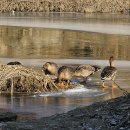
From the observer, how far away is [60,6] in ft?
216

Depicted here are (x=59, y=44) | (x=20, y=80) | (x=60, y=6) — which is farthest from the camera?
(x=60, y=6)

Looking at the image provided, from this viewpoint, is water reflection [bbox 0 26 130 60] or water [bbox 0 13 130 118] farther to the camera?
Answer: water reflection [bbox 0 26 130 60]

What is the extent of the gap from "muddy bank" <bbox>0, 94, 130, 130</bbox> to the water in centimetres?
229

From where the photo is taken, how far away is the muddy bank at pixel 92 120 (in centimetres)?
894

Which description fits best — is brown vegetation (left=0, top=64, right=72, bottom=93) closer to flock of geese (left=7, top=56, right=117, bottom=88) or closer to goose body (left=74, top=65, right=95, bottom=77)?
flock of geese (left=7, top=56, right=117, bottom=88)

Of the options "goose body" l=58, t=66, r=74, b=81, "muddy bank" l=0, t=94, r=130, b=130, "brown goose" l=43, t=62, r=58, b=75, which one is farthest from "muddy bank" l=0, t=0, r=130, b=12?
"muddy bank" l=0, t=94, r=130, b=130

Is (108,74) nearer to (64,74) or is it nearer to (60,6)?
(64,74)

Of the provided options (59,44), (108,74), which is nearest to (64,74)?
(108,74)

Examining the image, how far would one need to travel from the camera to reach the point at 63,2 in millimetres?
66375

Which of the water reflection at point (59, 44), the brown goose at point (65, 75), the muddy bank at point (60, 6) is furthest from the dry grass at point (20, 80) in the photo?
the muddy bank at point (60, 6)

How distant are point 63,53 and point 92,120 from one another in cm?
1614

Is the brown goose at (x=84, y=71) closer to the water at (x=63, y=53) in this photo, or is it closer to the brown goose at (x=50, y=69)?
the water at (x=63, y=53)

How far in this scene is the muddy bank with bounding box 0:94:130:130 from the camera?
8.94 meters

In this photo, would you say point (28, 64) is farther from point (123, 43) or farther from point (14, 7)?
point (14, 7)
